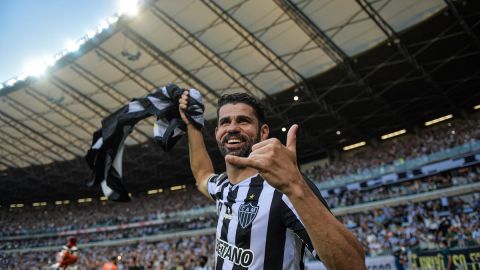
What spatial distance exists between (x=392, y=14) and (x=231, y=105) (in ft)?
57.9

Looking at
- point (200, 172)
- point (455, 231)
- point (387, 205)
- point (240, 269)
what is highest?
point (387, 205)

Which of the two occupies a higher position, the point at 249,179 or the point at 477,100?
the point at 477,100

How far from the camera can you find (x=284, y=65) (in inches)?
859

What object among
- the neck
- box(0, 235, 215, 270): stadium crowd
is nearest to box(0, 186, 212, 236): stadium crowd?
box(0, 235, 215, 270): stadium crowd

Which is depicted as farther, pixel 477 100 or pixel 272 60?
pixel 477 100

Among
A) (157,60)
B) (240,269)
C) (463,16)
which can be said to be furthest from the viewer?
(157,60)

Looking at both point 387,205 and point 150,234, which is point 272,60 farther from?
point 150,234

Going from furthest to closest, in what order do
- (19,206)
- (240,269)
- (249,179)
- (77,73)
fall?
(19,206) < (77,73) < (249,179) < (240,269)

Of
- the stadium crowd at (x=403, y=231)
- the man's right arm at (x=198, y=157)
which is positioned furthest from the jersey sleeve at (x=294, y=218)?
the stadium crowd at (x=403, y=231)

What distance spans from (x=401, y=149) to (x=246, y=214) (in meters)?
27.6

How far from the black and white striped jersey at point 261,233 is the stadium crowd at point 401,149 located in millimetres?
23467

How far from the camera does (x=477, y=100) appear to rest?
26.6 metres

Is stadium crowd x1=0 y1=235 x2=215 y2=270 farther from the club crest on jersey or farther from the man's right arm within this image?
the club crest on jersey

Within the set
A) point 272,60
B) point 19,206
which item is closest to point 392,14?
point 272,60
